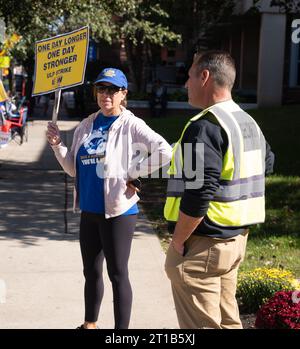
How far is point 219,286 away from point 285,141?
37.4 feet

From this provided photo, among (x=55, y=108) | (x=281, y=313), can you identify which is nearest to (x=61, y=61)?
(x=55, y=108)

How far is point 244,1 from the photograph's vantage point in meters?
26.7

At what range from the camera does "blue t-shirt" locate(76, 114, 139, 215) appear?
176 inches

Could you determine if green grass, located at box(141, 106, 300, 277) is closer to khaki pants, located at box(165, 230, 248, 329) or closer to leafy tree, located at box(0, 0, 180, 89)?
khaki pants, located at box(165, 230, 248, 329)

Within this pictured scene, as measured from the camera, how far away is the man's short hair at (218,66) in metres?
3.44

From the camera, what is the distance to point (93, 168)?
4484mm

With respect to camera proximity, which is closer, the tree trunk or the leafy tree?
the leafy tree

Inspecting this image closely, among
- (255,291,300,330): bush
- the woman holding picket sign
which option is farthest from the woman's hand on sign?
(255,291,300,330): bush

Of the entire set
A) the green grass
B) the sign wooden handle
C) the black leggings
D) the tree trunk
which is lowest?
the green grass

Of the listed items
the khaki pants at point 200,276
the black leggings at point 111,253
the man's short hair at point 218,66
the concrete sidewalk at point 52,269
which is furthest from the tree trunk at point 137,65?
the khaki pants at point 200,276

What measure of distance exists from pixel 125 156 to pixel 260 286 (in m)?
1.75

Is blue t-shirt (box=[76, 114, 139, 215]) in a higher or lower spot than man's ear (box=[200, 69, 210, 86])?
lower

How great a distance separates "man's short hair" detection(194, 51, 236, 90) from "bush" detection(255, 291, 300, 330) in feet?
5.43

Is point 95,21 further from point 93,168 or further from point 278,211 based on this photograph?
point 93,168
